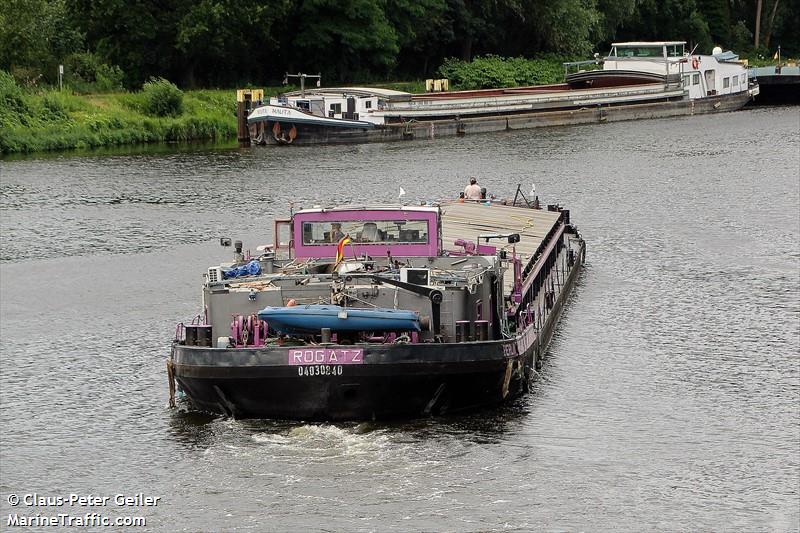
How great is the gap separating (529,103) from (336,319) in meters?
69.0

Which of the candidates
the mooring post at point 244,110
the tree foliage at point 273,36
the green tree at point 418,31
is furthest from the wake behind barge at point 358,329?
the green tree at point 418,31

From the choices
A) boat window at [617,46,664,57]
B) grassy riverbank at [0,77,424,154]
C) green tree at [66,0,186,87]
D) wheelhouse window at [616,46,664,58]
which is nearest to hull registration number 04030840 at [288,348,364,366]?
grassy riverbank at [0,77,424,154]

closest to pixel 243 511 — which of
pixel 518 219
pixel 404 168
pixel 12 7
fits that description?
pixel 518 219

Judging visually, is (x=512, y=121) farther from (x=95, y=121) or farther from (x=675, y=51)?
(x=95, y=121)

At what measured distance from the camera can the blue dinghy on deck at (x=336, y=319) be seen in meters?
25.5

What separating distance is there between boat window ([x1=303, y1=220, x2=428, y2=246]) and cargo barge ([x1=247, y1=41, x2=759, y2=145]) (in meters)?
51.3

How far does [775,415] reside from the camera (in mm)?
28109

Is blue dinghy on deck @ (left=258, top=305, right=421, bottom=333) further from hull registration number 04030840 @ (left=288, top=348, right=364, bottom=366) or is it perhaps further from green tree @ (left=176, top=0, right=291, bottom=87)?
green tree @ (left=176, top=0, right=291, bottom=87)

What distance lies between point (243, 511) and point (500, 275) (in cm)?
800

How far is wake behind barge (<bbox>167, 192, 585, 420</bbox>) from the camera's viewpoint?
25578mm

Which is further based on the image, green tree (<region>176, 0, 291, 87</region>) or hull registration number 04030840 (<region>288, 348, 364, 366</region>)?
green tree (<region>176, 0, 291, 87</region>)

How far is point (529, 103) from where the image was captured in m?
93.0

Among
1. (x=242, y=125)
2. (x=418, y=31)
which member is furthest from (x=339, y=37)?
(x=242, y=125)

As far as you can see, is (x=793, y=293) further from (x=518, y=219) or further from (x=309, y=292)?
(x=309, y=292)
